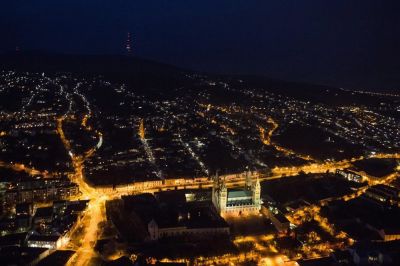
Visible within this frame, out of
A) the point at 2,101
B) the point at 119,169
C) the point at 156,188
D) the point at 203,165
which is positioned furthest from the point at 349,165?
the point at 2,101

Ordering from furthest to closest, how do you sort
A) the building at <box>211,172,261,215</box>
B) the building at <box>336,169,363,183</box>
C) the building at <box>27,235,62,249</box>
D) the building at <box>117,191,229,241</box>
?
the building at <box>336,169,363,183</box>, the building at <box>211,172,261,215</box>, the building at <box>117,191,229,241</box>, the building at <box>27,235,62,249</box>

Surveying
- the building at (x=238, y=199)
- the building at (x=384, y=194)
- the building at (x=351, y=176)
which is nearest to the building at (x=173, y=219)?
the building at (x=238, y=199)

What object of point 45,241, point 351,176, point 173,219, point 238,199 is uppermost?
point 238,199

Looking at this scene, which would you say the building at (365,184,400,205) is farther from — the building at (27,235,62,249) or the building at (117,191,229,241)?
the building at (27,235,62,249)

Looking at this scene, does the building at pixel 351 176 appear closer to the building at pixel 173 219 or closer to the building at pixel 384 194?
the building at pixel 384 194

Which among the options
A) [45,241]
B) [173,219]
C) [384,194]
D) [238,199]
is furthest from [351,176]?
[45,241]

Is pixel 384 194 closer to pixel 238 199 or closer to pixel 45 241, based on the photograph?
pixel 238 199

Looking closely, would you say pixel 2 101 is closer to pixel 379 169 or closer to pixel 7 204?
pixel 7 204

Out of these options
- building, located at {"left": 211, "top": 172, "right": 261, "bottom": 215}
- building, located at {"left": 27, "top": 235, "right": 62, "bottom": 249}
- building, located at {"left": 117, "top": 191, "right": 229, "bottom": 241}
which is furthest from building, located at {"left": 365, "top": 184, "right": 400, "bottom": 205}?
building, located at {"left": 27, "top": 235, "right": 62, "bottom": 249}
